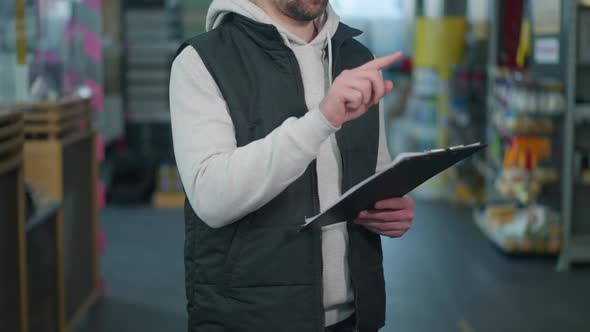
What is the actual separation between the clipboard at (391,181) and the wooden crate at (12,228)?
5.42ft

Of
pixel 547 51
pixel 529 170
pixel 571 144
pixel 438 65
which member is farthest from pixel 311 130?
pixel 438 65

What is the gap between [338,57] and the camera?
195 cm

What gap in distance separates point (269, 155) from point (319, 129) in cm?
10

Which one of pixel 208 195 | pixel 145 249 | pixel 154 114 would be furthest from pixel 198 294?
pixel 154 114

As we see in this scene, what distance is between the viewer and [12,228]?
328 cm

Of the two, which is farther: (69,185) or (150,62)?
(150,62)

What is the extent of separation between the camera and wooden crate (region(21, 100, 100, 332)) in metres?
4.41

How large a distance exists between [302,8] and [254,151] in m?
0.34

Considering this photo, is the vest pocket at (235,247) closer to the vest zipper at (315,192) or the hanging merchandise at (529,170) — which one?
the vest zipper at (315,192)

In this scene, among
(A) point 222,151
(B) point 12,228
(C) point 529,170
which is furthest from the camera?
(C) point 529,170

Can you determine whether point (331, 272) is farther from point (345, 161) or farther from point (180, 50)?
point (180, 50)

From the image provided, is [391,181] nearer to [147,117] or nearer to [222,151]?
[222,151]

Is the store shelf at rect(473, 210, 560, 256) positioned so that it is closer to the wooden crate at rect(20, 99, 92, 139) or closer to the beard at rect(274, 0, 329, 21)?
the wooden crate at rect(20, 99, 92, 139)

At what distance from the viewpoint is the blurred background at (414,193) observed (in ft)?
14.5
